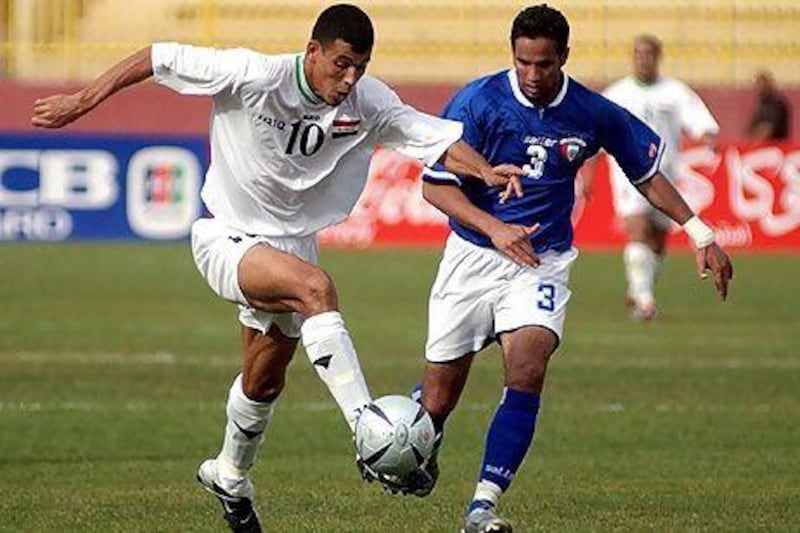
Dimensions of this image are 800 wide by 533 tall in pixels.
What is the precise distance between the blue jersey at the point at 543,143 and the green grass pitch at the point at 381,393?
4.68 feet

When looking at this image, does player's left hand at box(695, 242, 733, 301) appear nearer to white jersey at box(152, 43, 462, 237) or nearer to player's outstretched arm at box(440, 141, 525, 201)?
player's outstretched arm at box(440, 141, 525, 201)

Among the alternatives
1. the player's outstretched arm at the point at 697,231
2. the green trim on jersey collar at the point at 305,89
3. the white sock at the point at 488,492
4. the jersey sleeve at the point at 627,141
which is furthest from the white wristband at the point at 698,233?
the green trim on jersey collar at the point at 305,89

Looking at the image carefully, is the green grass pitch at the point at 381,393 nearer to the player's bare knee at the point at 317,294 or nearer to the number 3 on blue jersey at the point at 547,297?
the number 3 on blue jersey at the point at 547,297

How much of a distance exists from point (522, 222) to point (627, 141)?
62 cm

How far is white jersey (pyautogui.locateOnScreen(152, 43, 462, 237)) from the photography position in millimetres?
9000

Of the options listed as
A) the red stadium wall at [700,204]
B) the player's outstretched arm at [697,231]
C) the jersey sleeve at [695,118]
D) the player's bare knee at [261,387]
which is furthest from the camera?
the red stadium wall at [700,204]

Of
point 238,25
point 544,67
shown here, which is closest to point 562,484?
point 544,67

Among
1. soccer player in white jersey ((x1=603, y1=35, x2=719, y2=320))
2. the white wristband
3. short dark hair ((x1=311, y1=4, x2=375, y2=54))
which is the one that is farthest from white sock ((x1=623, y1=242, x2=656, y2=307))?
short dark hair ((x1=311, y1=4, x2=375, y2=54))

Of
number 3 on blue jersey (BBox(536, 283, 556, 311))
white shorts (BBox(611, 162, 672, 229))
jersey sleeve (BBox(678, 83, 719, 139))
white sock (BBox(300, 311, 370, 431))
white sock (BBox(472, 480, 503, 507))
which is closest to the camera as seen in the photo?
white sock (BBox(300, 311, 370, 431))

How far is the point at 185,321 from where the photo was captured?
67.3 ft

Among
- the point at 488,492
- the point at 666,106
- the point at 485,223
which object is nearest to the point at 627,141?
the point at 485,223

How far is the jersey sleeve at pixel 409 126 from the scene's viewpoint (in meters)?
9.26

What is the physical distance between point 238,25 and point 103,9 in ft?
12.4

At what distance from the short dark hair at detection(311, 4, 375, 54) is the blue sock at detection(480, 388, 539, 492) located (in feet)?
5.72
